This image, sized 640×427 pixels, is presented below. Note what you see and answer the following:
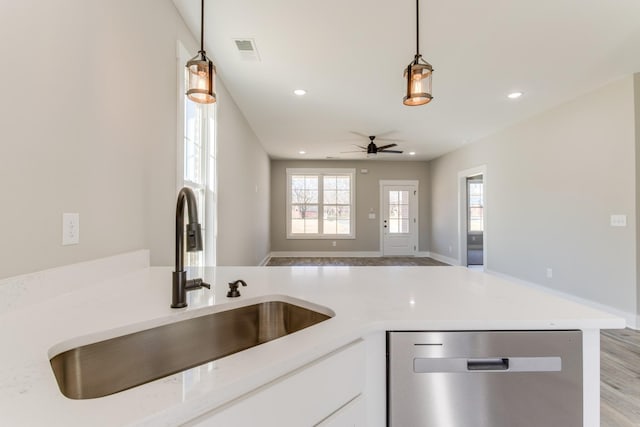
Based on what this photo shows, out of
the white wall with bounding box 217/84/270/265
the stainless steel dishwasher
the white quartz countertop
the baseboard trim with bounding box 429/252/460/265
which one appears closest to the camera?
the white quartz countertop

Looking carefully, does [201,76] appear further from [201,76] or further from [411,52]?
[411,52]

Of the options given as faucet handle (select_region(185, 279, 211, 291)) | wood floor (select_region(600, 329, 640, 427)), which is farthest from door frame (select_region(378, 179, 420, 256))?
faucet handle (select_region(185, 279, 211, 291))

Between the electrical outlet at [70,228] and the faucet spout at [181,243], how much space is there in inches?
20.2

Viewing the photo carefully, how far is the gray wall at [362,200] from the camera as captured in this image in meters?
7.86

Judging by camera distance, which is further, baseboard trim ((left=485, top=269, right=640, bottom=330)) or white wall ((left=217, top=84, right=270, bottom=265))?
white wall ((left=217, top=84, right=270, bottom=265))

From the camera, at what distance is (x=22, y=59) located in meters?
0.94

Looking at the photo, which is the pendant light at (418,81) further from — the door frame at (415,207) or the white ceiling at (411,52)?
the door frame at (415,207)

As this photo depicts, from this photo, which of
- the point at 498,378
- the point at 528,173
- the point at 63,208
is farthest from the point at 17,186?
the point at 528,173

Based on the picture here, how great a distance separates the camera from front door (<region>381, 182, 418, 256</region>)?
316 inches

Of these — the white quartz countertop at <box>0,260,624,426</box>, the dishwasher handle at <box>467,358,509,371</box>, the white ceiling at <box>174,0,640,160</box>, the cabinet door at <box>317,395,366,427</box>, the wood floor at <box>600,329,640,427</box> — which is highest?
the white ceiling at <box>174,0,640,160</box>

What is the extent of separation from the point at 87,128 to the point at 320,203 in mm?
6754

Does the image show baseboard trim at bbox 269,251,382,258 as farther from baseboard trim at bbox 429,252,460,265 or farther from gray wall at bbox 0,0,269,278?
gray wall at bbox 0,0,269,278

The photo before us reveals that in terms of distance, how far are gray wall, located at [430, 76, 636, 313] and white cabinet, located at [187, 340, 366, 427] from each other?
386 centimetres

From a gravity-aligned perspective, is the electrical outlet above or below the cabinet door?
above
